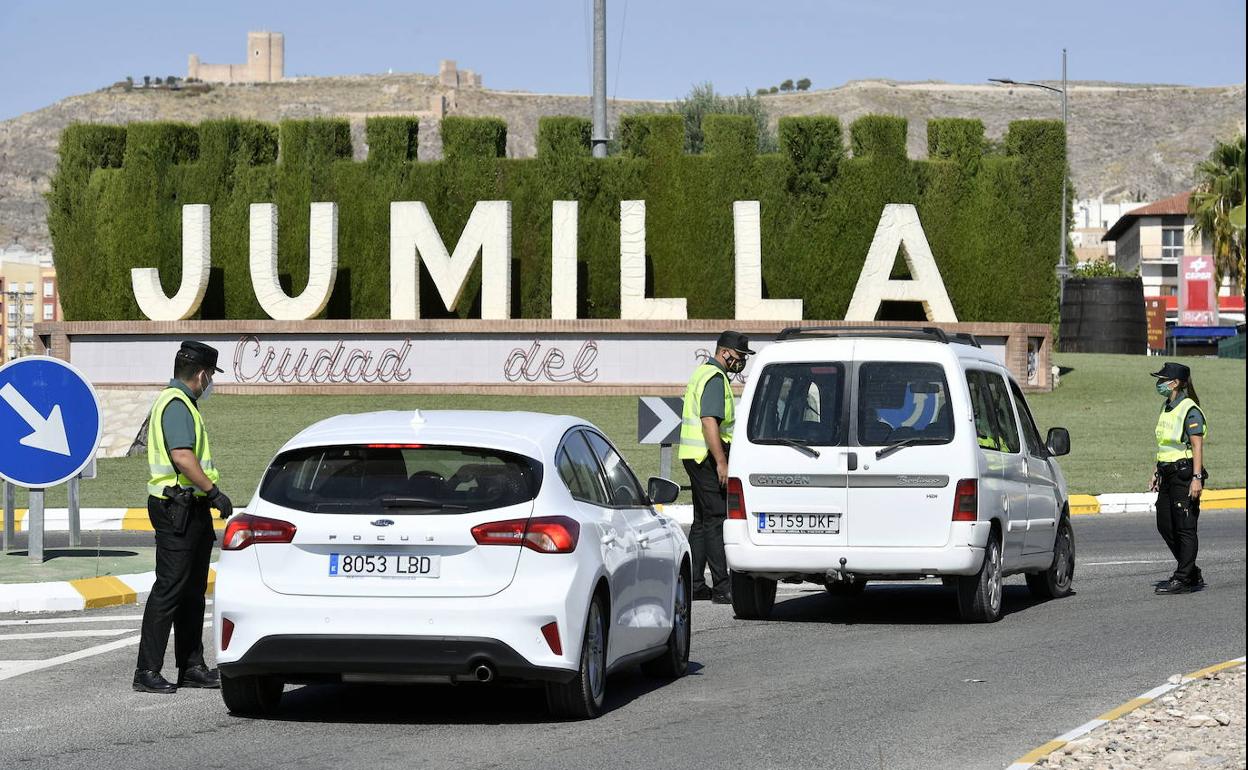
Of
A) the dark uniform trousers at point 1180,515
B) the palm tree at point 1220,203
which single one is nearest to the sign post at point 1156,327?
the palm tree at point 1220,203

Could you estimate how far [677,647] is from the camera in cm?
1045

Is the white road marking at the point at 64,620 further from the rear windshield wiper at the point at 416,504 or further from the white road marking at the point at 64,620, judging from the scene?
the rear windshield wiper at the point at 416,504

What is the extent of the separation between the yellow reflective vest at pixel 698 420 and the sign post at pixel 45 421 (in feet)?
15.0

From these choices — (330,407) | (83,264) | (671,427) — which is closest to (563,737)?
(671,427)

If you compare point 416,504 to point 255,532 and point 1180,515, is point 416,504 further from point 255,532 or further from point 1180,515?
point 1180,515

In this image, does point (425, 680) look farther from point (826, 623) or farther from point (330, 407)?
point (330, 407)

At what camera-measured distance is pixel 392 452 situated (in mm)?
8758

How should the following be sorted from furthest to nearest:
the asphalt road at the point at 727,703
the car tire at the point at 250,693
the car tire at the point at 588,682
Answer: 1. the car tire at the point at 250,693
2. the car tire at the point at 588,682
3. the asphalt road at the point at 727,703

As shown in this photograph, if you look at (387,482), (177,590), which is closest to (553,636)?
(387,482)

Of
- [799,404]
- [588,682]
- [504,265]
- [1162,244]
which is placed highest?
[1162,244]

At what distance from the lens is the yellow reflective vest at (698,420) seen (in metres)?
13.7

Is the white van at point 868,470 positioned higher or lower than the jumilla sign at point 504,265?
lower

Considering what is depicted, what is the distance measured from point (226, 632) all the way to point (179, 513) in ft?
4.70

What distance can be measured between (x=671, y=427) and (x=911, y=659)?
11.3 meters
